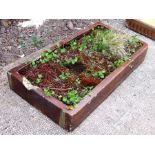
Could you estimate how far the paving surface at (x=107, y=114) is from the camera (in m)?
3.31

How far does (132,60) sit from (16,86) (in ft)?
4.73

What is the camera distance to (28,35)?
4.61 m

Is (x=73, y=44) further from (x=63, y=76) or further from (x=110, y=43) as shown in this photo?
(x=63, y=76)

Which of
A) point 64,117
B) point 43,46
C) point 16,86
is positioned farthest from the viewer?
point 43,46

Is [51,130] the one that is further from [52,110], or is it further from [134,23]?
[134,23]

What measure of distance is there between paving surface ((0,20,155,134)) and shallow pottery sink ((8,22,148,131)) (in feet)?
0.25

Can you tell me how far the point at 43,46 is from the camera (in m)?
4.47

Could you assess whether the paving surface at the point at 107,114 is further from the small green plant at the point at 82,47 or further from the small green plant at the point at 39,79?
the small green plant at the point at 82,47

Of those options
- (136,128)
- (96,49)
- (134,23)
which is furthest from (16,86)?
(134,23)

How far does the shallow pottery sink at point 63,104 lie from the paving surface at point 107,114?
8cm

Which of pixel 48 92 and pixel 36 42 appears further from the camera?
pixel 36 42

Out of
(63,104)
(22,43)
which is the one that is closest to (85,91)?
(63,104)

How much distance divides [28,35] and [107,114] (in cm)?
183

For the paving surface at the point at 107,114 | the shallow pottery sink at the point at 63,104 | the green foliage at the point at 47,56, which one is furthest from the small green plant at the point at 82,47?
the paving surface at the point at 107,114
